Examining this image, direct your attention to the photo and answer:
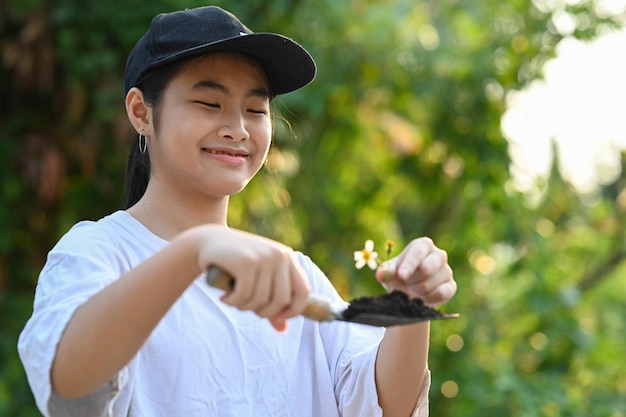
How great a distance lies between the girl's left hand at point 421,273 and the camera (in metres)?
1.37

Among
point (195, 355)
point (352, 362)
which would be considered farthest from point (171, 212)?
point (352, 362)

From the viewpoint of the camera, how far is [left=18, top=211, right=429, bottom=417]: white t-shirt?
1280mm

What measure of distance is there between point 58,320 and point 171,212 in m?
0.40

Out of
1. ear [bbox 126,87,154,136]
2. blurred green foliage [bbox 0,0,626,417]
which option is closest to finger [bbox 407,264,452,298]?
ear [bbox 126,87,154,136]

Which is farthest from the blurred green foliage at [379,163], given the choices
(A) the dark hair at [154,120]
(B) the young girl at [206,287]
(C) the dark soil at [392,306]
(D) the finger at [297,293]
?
(D) the finger at [297,293]

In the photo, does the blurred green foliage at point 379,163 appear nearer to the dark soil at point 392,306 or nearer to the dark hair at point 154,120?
the dark hair at point 154,120

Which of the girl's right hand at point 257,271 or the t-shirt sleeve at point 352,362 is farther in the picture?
the t-shirt sleeve at point 352,362

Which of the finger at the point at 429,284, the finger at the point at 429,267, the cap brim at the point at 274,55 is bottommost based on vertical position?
the finger at the point at 429,284

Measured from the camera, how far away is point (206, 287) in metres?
1.54

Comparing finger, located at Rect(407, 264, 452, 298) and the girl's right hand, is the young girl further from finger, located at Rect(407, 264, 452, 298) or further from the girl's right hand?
the girl's right hand

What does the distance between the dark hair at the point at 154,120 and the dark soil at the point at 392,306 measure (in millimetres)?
516

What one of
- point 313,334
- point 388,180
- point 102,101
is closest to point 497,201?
point 388,180

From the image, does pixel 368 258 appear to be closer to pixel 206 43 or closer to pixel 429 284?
pixel 429 284

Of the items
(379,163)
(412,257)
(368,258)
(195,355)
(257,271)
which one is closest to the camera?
(257,271)
